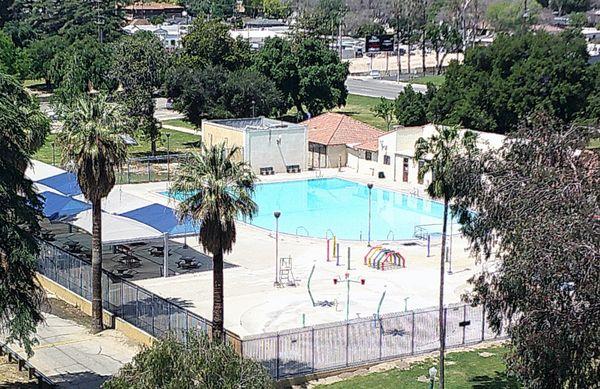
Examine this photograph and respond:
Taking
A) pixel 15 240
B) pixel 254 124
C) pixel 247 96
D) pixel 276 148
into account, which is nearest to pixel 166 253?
pixel 15 240

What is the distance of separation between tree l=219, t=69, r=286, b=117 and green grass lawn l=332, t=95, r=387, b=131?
473 inches

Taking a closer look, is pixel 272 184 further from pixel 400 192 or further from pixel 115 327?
pixel 115 327

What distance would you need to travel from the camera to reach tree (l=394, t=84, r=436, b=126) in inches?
2719

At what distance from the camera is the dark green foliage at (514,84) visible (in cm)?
6456

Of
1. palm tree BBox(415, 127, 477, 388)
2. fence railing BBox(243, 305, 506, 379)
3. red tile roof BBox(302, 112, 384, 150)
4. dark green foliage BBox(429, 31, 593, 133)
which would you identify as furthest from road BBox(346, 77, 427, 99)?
palm tree BBox(415, 127, 477, 388)

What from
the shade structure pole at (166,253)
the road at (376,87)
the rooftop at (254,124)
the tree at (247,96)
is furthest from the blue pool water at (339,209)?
the road at (376,87)

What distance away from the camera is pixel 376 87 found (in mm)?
108500

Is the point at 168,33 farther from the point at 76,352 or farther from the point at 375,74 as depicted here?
the point at 76,352

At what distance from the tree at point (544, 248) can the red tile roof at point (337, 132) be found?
39.6 metres

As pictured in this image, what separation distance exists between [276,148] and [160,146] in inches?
472

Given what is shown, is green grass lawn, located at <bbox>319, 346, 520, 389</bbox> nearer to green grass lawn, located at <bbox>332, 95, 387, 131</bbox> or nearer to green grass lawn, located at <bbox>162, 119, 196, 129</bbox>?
green grass lawn, located at <bbox>332, 95, 387, 131</bbox>

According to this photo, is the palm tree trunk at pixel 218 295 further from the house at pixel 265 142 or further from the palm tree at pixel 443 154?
the house at pixel 265 142

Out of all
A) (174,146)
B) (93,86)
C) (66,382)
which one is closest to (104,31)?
(93,86)

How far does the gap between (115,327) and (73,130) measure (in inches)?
265
